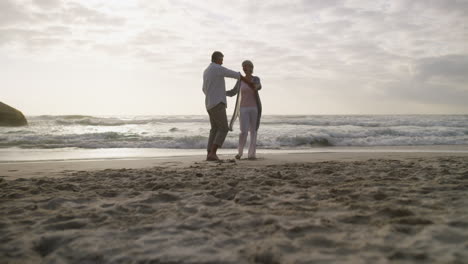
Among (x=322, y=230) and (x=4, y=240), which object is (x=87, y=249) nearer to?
(x=4, y=240)

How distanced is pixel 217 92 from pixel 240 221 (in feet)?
12.9

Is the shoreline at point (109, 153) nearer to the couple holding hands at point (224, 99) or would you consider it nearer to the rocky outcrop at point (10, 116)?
the couple holding hands at point (224, 99)

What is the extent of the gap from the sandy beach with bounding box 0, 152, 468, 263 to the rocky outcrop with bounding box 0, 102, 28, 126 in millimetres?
19289

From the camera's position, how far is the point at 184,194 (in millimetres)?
2887

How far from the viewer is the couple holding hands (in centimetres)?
577

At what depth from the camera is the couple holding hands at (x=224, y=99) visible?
577 centimetres

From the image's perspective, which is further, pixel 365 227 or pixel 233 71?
pixel 233 71

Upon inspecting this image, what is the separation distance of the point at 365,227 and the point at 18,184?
340cm

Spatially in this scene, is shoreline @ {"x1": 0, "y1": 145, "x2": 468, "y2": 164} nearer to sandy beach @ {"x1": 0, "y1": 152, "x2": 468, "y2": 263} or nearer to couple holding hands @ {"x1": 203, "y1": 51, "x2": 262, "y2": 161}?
couple holding hands @ {"x1": 203, "y1": 51, "x2": 262, "y2": 161}

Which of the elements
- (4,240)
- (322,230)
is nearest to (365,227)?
(322,230)

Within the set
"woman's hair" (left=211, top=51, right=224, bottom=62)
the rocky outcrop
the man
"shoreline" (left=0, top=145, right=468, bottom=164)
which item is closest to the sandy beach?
the man

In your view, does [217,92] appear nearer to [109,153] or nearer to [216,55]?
[216,55]

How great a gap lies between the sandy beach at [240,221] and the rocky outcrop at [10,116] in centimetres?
1929

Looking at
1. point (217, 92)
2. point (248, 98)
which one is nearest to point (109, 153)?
point (217, 92)
